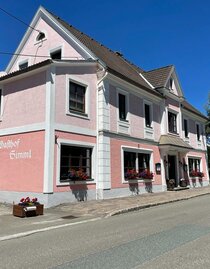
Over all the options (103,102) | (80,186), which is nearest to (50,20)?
(103,102)

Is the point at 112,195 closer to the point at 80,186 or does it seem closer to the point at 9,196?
the point at 80,186

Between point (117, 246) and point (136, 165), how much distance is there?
12198 mm

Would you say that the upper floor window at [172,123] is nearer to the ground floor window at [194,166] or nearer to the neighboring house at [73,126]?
the neighboring house at [73,126]

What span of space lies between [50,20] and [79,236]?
15114 millimetres

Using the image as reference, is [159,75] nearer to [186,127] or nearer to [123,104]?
[123,104]

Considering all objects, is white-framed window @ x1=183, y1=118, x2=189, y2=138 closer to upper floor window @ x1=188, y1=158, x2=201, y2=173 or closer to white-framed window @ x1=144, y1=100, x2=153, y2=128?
upper floor window @ x1=188, y1=158, x2=201, y2=173

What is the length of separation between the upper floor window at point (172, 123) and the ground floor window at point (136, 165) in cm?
406

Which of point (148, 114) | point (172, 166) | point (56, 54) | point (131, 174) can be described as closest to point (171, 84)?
point (148, 114)

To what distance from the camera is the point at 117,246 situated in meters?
6.22

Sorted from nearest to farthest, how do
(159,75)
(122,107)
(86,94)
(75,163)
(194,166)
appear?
(75,163) < (86,94) < (122,107) < (159,75) < (194,166)

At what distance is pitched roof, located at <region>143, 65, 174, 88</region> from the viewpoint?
21.6 metres

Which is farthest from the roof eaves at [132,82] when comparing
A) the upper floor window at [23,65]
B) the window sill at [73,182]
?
the upper floor window at [23,65]

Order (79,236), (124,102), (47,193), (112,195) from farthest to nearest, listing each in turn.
→ (124,102), (112,195), (47,193), (79,236)

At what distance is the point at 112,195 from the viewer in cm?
1574
